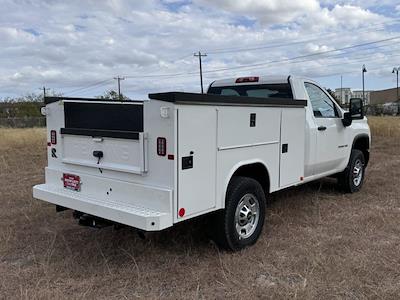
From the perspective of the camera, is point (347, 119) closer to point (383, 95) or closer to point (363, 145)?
point (363, 145)

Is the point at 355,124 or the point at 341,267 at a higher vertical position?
the point at 355,124

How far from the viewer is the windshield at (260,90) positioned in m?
6.07

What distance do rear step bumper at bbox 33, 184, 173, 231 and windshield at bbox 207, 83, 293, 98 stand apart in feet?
9.90

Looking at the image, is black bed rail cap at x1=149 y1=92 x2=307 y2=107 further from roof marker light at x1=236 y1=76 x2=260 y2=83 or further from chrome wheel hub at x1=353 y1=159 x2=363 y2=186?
chrome wheel hub at x1=353 y1=159 x2=363 y2=186

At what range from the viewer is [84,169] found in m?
4.55

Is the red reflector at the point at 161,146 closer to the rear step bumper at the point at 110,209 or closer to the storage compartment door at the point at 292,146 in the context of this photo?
the rear step bumper at the point at 110,209

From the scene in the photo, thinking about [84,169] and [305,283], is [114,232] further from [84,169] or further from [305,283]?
[305,283]

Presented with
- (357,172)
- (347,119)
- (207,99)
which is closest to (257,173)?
(207,99)

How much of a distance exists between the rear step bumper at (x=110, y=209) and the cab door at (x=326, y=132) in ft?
10.3

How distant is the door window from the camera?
6.24 m

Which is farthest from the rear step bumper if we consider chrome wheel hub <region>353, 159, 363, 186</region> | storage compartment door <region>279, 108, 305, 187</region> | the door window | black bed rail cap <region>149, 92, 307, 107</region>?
chrome wheel hub <region>353, 159, 363, 186</region>

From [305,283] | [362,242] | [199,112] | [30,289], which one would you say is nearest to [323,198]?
[362,242]

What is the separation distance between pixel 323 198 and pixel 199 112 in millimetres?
4059

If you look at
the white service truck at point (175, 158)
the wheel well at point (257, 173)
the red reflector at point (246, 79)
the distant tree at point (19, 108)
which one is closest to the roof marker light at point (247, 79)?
the red reflector at point (246, 79)
